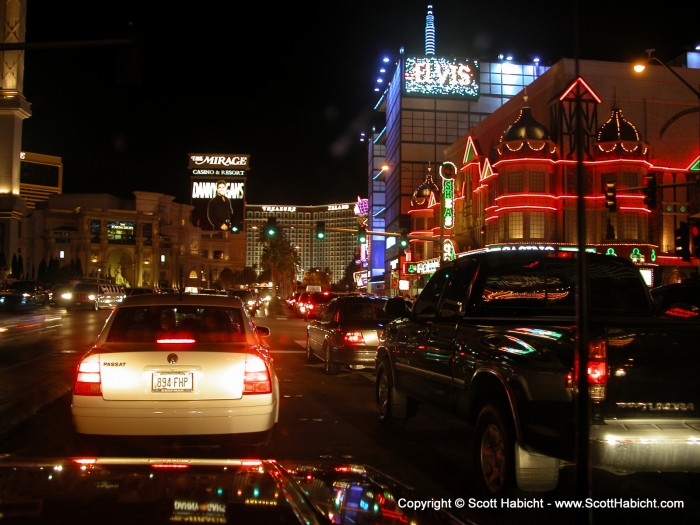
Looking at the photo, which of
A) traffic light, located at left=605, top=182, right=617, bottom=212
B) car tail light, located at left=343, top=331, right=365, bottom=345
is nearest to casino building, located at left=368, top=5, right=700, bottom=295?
traffic light, located at left=605, top=182, right=617, bottom=212

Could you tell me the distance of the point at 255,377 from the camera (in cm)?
634

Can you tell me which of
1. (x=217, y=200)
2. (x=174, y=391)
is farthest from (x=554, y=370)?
(x=217, y=200)

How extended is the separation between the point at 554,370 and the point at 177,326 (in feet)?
14.5

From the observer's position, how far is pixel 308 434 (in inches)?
317

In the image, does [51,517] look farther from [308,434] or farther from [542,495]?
[308,434]

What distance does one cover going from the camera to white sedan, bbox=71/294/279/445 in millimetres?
6023

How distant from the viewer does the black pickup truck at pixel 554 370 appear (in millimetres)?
4660

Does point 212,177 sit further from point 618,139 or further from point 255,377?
point 255,377

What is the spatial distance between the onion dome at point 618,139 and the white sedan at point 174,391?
36706 mm

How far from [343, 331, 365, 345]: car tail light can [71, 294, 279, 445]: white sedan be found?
6347 mm

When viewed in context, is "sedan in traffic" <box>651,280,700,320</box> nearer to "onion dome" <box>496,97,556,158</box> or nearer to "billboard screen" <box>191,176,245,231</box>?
"onion dome" <box>496,97,556,158</box>

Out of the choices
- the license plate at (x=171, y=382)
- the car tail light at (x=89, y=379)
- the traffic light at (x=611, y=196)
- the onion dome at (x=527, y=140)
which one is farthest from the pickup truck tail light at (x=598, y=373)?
the onion dome at (x=527, y=140)

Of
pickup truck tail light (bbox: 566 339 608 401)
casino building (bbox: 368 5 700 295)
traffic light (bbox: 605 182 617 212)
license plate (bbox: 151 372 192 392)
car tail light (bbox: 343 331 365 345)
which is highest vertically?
casino building (bbox: 368 5 700 295)

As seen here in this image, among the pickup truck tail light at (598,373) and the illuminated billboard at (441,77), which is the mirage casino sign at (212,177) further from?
the pickup truck tail light at (598,373)
